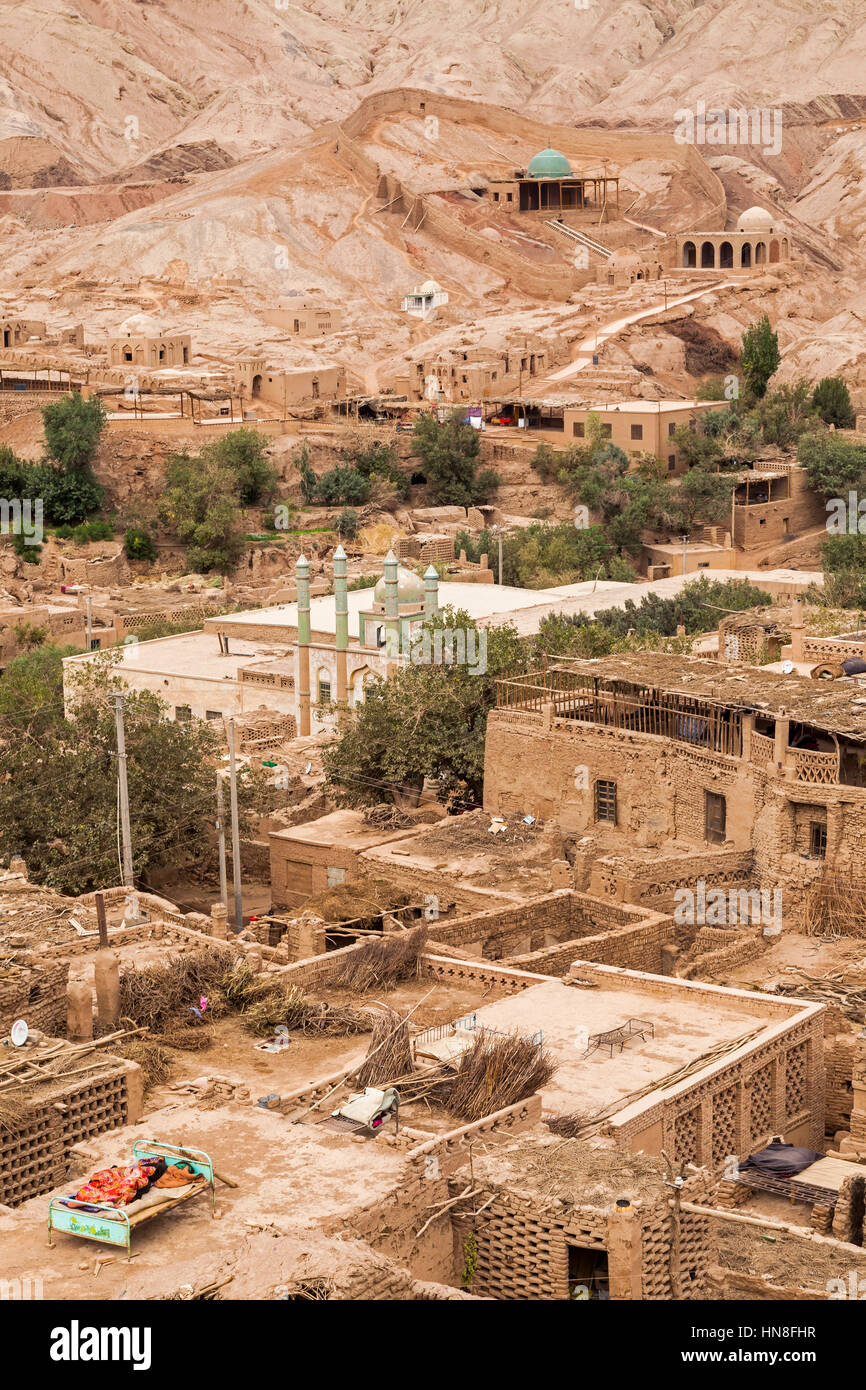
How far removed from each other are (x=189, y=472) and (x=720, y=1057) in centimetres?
5041

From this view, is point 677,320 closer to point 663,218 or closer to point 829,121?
point 663,218

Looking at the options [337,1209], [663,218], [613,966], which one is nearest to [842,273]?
[663,218]

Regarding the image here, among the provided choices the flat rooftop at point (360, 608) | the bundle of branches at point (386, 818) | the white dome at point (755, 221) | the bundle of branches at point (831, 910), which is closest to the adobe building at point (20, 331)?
the white dome at point (755, 221)

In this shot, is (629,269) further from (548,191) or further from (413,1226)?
(413,1226)

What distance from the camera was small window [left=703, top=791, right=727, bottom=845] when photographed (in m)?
26.0

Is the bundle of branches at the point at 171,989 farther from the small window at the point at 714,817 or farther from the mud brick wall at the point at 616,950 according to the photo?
the small window at the point at 714,817

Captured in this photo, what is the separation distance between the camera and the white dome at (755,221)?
289 feet

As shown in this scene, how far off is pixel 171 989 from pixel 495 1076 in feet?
11.1

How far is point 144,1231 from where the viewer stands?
1423 centimetres

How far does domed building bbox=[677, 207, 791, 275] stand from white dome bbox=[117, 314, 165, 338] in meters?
Result: 21.7

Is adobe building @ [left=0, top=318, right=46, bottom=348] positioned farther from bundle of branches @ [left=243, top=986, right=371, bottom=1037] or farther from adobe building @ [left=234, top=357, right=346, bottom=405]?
bundle of branches @ [left=243, top=986, right=371, bottom=1037]

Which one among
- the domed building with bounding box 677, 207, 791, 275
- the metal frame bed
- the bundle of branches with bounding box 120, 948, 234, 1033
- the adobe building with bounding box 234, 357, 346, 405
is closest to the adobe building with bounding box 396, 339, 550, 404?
the adobe building with bounding box 234, 357, 346, 405

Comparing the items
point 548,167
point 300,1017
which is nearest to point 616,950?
point 300,1017

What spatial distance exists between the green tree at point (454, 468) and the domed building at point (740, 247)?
63.8ft
